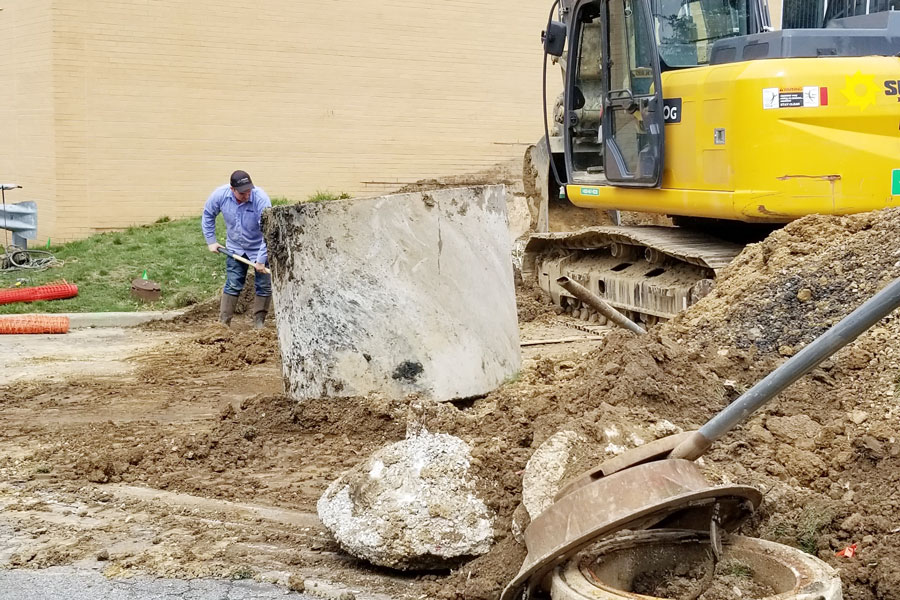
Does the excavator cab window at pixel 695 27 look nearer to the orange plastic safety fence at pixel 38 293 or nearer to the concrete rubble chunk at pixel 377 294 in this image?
the concrete rubble chunk at pixel 377 294

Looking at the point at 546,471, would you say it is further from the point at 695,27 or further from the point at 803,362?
the point at 695,27

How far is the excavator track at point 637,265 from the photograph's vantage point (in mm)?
8852

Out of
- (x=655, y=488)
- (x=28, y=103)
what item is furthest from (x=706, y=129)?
(x=28, y=103)

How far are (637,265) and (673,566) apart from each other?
6571mm

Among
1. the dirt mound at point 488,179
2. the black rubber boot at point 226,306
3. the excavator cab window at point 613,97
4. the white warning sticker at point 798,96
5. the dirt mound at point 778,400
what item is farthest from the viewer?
the dirt mound at point 488,179

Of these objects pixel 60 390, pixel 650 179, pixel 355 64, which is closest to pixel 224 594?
pixel 60 390

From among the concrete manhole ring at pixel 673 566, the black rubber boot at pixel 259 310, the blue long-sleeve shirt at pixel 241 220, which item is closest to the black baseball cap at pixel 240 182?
the blue long-sleeve shirt at pixel 241 220

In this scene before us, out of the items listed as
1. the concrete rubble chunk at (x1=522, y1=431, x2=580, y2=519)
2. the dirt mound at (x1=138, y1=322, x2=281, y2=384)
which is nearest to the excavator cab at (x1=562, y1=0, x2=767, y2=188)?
the dirt mound at (x1=138, y1=322, x2=281, y2=384)

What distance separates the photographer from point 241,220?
34.2ft

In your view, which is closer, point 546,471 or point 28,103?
point 546,471

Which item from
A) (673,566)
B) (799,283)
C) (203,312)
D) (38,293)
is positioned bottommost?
(203,312)

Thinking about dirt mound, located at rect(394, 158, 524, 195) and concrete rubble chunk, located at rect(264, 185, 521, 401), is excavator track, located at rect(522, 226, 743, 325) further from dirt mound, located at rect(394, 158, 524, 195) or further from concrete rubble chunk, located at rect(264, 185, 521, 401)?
dirt mound, located at rect(394, 158, 524, 195)

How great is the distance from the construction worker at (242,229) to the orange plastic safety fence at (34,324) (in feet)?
5.87

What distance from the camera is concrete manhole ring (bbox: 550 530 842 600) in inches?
132
